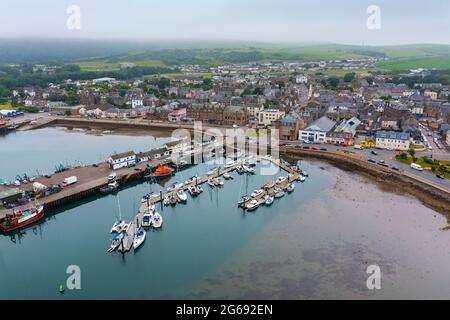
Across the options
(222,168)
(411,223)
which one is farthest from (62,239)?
(411,223)

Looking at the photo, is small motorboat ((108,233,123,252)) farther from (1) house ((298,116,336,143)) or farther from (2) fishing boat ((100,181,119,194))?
(1) house ((298,116,336,143))

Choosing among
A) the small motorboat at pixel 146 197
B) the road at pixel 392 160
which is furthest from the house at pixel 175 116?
the small motorboat at pixel 146 197

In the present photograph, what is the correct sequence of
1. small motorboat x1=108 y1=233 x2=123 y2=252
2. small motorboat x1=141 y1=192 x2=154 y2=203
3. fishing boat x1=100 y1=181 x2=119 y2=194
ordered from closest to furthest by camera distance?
small motorboat x1=108 y1=233 x2=123 y2=252 < small motorboat x1=141 y1=192 x2=154 y2=203 < fishing boat x1=100 y1=181 x2=119 y2=194

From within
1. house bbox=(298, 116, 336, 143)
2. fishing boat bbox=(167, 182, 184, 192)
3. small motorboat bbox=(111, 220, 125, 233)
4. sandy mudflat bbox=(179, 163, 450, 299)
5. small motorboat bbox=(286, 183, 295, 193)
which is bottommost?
sandy mudflat bbox=(179, 163, 450, 299)

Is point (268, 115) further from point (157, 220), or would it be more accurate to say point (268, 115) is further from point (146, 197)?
point (157, 220)

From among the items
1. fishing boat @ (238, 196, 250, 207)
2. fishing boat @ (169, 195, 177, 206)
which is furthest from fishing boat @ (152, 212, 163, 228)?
fishing boat @ (238, 196, 250, 207)

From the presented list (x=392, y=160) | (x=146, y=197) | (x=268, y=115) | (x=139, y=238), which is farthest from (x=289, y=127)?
(x=139, y=238)

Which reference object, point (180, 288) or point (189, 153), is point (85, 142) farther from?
point (180, 288)
